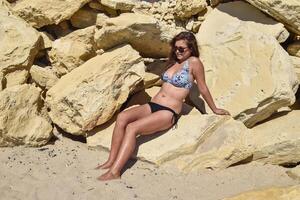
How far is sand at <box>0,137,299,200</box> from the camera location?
4.29 meters

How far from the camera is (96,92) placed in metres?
5.13

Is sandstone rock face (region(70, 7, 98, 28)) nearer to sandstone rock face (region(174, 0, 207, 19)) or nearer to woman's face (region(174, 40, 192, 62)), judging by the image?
sandstone rock face (region(174, 0, 207, 19))

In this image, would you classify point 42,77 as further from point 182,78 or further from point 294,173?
point 294,173

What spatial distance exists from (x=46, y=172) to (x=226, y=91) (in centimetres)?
218

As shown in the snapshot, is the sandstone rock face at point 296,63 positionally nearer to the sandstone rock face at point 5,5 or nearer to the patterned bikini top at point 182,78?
the patterned bikini top at point 182,78

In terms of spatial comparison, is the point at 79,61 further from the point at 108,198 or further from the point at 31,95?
the point at 108,198

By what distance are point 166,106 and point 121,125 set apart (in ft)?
1.83

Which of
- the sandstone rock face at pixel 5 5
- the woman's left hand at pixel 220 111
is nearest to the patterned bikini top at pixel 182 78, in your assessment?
the woman's left hand at pixel 220 111

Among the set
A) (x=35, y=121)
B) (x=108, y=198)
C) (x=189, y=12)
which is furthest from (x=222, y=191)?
(x=189, y=12)

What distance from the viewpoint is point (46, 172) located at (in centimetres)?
464

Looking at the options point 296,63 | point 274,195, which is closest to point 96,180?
point 274,195

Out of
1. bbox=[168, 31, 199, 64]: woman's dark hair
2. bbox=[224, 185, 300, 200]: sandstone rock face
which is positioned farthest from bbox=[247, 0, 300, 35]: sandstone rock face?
bbox=[224, 185, 300, 200]: sandstone rock face

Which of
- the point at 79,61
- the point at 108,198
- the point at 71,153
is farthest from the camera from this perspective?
the point at 79,61

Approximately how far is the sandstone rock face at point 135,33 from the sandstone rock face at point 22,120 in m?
1.02
